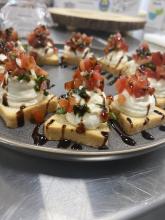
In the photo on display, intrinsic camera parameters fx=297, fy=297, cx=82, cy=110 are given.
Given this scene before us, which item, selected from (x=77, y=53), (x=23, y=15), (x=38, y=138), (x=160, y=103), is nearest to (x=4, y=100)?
(x=38, y=138)

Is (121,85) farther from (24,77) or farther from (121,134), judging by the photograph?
(24,77)

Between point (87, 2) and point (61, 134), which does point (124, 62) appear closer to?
point (61, 134)

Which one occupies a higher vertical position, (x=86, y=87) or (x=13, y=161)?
(x=86, y=87)

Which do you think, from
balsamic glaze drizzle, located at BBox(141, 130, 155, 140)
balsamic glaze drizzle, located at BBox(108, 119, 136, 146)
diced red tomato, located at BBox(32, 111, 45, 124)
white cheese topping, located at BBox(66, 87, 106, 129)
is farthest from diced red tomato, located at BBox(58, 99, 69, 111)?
balsamic glaze drizzle, located at BBox(141, 130, 155, 140)

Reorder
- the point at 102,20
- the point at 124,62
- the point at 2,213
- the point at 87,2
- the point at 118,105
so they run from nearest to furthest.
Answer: the point at 2,213, the point at 118,105, the point at 124,62, the point at 102,20, the point at 87,2

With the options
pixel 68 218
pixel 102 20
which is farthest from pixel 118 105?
pixel 102 20

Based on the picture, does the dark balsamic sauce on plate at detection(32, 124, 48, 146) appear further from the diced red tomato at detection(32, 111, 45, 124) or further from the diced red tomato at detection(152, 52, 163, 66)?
the diced red tomato at detection(152, 52, 163, 66)
